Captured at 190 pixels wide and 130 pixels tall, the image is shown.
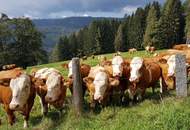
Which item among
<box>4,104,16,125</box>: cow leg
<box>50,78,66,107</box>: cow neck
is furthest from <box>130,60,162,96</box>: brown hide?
<box>4,104,16,125</box>: cow leg

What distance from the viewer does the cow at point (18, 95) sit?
48.9 ft

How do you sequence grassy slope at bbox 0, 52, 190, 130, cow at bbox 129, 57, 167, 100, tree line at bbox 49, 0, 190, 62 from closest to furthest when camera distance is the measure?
grassy slope at bbox 0, 52, 190, 130, cow at bbox 129, 57, 167, 100, tree line at bbox 49, 0, 190, 62

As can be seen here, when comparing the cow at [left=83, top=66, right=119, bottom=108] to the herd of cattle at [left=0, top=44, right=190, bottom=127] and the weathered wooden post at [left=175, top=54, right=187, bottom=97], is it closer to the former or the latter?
the herd of cattle at [left=0, top=44, right=190, bottom=127]

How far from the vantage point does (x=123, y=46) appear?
133 meters

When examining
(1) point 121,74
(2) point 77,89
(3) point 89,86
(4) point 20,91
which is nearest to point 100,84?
(3) point 89,86

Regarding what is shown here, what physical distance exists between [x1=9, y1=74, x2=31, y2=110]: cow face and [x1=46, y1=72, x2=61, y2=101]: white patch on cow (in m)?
0.69

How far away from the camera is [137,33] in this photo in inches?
5059

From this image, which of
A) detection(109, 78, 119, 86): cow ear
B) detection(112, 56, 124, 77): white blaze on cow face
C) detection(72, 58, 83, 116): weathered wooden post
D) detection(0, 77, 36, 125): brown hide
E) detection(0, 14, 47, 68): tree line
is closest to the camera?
detection(72, 58, 83, 116): weathered wooden post

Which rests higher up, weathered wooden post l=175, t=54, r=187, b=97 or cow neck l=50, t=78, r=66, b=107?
weathered wooden post l=175, t=54, r=187, b=97

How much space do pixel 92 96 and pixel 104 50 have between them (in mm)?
121891

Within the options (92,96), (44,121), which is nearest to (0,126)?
(44,121)

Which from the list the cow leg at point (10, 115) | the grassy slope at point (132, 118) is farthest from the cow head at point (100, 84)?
the cow leg at point (10, 115)

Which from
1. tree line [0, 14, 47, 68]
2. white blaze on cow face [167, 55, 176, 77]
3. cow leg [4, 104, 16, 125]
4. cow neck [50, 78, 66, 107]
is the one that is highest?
white blaze on cow face [167, 55, 176, 77]

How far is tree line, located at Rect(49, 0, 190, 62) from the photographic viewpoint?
105 metres
